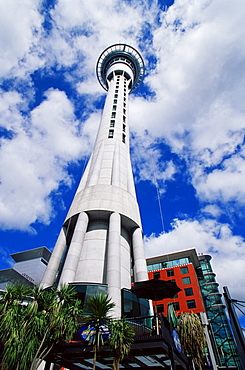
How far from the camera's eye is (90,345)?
15.7m

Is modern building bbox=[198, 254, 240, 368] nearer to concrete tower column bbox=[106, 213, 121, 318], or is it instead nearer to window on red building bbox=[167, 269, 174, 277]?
window on red building bbox=[167, 269, 174, 277]

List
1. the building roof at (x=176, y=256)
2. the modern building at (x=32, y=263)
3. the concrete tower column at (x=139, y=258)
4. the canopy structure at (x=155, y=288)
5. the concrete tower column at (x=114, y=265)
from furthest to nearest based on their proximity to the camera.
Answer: the modern building at (x=32, y=263) → the building roof at (x=176, y=256) → the concrete tower column at (x=139, y=258) → the concrete tower column at (x=114, y=265) → the canopy structure at (x=155, y=288)

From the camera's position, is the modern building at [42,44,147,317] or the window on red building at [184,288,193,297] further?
the window on red building at [184,288,193,297]

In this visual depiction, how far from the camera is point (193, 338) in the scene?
27.4 m

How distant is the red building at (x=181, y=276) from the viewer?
65312 millimetres

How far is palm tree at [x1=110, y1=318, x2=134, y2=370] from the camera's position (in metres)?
13.8

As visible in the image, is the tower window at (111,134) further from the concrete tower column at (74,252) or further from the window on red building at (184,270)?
the window on red building at (184,270)

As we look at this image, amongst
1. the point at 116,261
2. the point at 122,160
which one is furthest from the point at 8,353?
the point at 122,160

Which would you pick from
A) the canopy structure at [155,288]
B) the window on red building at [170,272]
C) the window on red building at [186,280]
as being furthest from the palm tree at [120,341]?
the window on red building at [170,272]

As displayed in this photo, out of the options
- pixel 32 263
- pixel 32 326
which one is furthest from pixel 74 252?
pixel 32 263

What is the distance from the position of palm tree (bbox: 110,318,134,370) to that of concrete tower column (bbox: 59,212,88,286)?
421 inches

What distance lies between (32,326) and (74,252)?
40.6 feet

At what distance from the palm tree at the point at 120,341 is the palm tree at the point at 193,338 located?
16571mm

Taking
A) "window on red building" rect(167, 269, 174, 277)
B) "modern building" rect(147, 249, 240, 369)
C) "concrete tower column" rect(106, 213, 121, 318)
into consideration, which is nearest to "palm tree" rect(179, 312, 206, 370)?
"concrete tower column" rect(106, 213, 121, 318)
